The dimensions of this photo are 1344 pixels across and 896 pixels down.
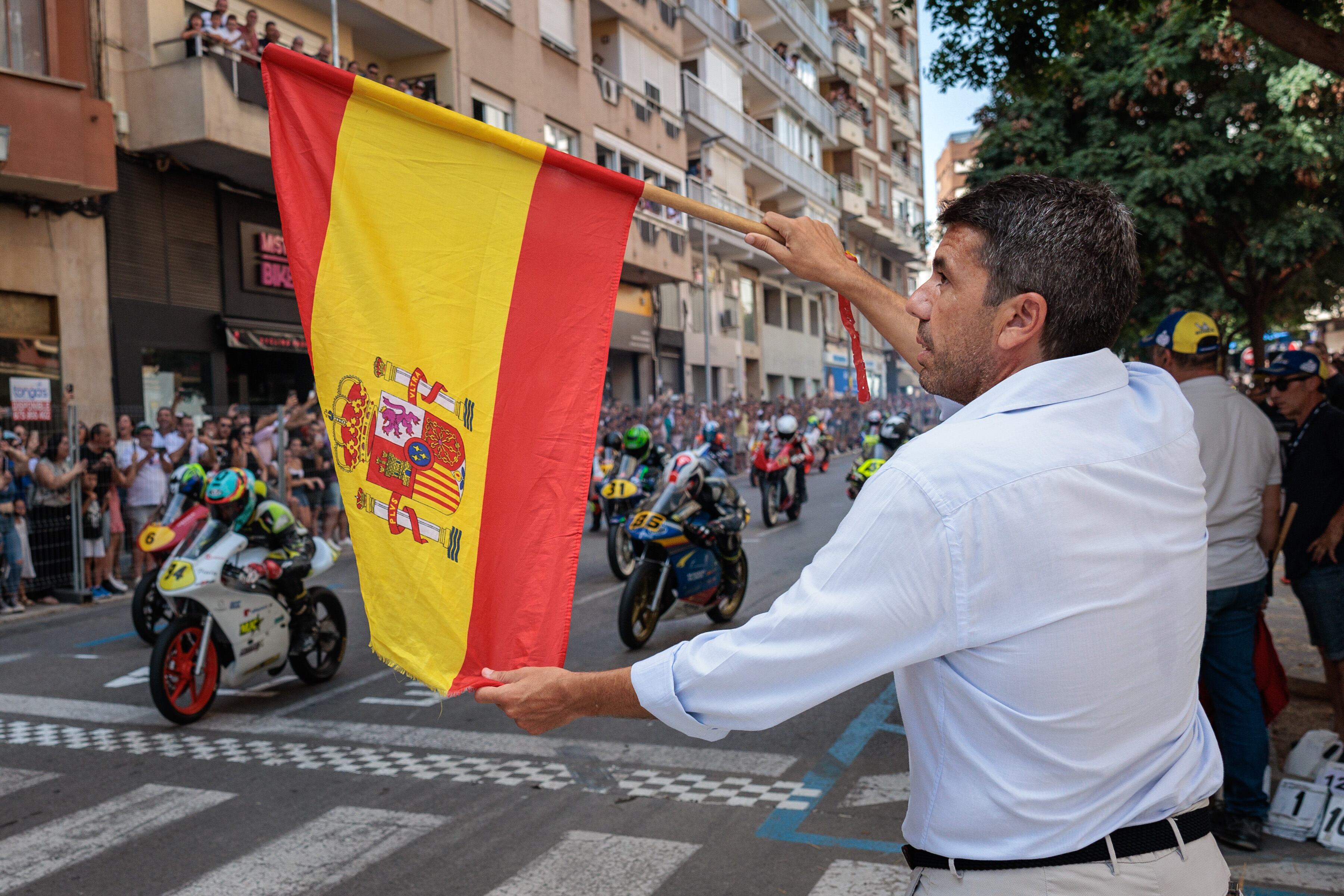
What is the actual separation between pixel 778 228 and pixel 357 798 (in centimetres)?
368

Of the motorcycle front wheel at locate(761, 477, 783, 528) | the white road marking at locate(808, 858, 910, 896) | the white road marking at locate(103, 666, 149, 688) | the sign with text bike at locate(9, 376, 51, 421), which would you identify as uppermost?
the sign with text bike at locate(9, 376, 51, 421)

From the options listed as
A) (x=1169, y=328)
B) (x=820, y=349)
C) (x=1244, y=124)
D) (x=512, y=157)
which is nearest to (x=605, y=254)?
(x=512, y=157)

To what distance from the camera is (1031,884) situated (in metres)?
1.54

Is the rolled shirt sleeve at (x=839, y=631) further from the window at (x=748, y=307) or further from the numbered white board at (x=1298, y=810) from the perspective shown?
the window at (x=748, y=307)

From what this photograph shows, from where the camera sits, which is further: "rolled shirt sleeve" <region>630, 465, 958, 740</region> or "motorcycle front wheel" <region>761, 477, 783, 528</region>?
"motorcycle front wheel" <region>761, 477, 783, 528</region>

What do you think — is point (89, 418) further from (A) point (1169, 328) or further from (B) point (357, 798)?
(A) point (1169, 328)

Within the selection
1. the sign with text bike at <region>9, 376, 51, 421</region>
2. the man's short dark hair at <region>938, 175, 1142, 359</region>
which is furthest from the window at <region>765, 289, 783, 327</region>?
the man's short dark hair at <region>938, 175, 1142, 359</region>

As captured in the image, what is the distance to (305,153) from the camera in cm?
241

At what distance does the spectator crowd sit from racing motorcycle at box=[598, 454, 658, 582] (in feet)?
9.56

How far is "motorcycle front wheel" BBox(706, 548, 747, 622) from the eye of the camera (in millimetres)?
9180

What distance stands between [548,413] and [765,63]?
135ft

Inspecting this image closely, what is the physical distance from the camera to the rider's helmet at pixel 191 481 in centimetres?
727

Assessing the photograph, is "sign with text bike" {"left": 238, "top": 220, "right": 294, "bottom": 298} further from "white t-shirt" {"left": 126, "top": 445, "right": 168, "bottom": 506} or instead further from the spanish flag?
the spanish flag

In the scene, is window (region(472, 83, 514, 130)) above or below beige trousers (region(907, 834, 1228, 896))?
above
